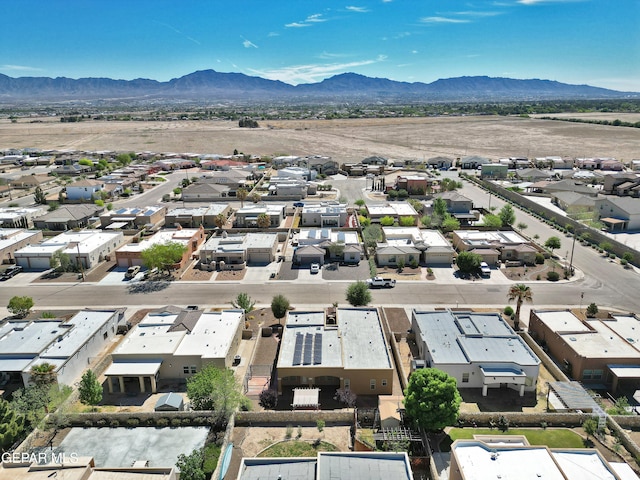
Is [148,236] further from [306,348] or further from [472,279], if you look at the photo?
[472,279]

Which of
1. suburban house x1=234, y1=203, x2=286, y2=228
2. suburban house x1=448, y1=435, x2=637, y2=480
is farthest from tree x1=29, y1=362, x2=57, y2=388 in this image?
suburban house x1=234, y1=203, x2=286, y2=228

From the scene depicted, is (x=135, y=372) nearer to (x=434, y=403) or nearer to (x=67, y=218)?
(x=434, y=403)

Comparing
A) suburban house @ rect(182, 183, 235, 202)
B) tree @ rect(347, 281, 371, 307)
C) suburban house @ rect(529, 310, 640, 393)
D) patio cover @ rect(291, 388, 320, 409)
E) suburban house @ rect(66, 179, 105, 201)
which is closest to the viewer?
patio cover @ rect(291, 388, 320, 409)

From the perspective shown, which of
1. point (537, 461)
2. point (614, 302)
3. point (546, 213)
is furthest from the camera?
point (546, 213)

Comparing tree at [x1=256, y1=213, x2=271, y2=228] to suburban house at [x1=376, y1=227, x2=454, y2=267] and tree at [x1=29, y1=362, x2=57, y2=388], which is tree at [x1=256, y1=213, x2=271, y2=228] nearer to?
suburban house at [x1=376, y1=227, x2=454, y2=267]

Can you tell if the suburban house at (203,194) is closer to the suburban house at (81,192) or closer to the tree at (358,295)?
the suburban house at (81,192)

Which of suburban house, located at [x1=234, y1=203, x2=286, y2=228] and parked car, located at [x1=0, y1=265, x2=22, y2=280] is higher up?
suburban house, located at [x1=234, y1=203, x2=286, y2=228]

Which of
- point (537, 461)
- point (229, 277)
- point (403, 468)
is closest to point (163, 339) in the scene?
point (229, 277)
